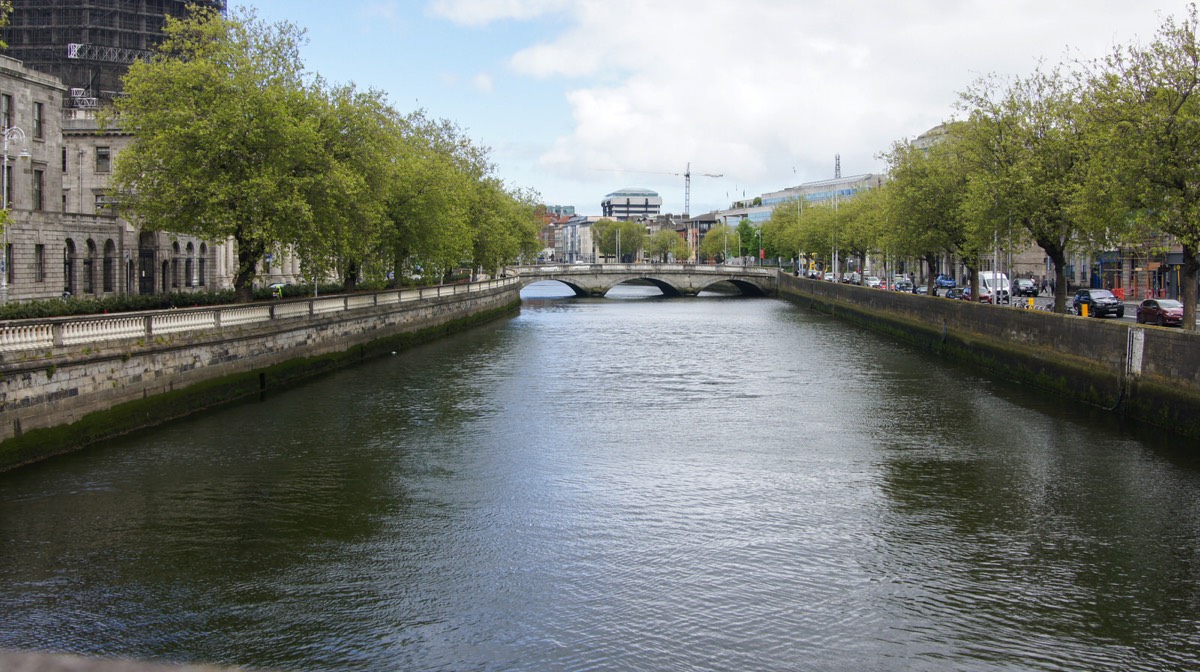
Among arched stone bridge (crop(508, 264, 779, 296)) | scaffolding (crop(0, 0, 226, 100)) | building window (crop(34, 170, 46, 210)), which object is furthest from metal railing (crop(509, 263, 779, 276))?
building window (crop(34, 170, 46, 210))

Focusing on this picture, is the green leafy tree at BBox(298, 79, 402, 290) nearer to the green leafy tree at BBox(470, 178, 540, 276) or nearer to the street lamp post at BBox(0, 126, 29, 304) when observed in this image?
the street lamp post at BBox(0, 126, 29, 304)

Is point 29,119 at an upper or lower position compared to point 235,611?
upper

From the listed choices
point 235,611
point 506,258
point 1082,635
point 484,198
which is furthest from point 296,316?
point 506,258

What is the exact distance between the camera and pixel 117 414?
79.7 ft

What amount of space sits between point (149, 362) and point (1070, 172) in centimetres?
3079

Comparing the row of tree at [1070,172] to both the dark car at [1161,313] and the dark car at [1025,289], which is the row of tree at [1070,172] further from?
the dark car at [1025,289]

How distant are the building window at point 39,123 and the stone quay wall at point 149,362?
2390 cm

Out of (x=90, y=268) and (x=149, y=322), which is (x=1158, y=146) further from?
(x=90, y=268)

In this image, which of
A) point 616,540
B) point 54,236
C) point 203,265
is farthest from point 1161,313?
point 203,265

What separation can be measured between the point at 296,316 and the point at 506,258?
47021 millimetres

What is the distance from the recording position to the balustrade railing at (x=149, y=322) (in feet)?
69.3

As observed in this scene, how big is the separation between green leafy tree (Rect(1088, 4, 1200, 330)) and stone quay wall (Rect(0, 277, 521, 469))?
26.2m

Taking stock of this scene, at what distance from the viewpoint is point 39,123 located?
55625 millimetres

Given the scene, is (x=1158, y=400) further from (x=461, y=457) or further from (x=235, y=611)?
(x=235, y=611)
